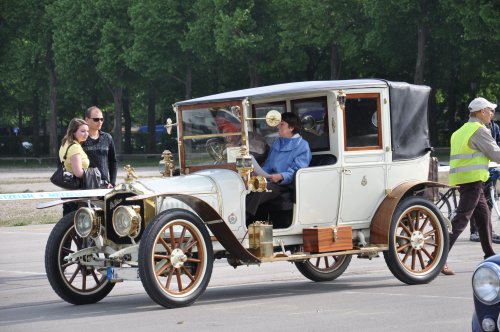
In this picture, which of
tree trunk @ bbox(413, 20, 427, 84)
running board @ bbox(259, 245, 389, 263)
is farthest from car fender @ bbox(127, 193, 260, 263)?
tree trunk @ bbox(413, 20, 427, 84)

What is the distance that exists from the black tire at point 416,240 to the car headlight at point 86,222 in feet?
9.35

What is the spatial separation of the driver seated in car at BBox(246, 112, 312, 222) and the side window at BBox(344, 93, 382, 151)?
0.48m

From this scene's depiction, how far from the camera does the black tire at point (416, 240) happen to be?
11023 mm

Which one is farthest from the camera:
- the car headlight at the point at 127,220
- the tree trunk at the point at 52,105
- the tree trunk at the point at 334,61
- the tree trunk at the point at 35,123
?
the tree trunk at the point at 35,123

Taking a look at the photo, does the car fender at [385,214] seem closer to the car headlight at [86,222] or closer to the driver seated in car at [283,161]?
the driver seated in car at [283,161]

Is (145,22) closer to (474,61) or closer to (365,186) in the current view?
(474,61)

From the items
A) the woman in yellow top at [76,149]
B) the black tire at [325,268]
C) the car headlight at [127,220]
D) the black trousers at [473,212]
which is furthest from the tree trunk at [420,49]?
the car headlight at [127,220]

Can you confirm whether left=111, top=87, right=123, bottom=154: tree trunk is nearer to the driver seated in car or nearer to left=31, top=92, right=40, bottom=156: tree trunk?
left=31, top=92, right=40, bottom=156: tree trunk

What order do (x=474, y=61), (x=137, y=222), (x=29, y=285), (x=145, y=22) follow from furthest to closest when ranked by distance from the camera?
(x=145, y=22)
(x=474, y=61)
(x=29, y=285)
(x=137, y=222)

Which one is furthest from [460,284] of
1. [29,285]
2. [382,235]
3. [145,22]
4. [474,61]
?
[145,22]

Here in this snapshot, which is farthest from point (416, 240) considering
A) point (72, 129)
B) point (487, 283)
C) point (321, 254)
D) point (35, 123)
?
point (35, 123)

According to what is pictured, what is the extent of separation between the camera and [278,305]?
996cm

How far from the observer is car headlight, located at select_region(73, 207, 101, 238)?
32.9ft

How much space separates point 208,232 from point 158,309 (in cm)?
80
